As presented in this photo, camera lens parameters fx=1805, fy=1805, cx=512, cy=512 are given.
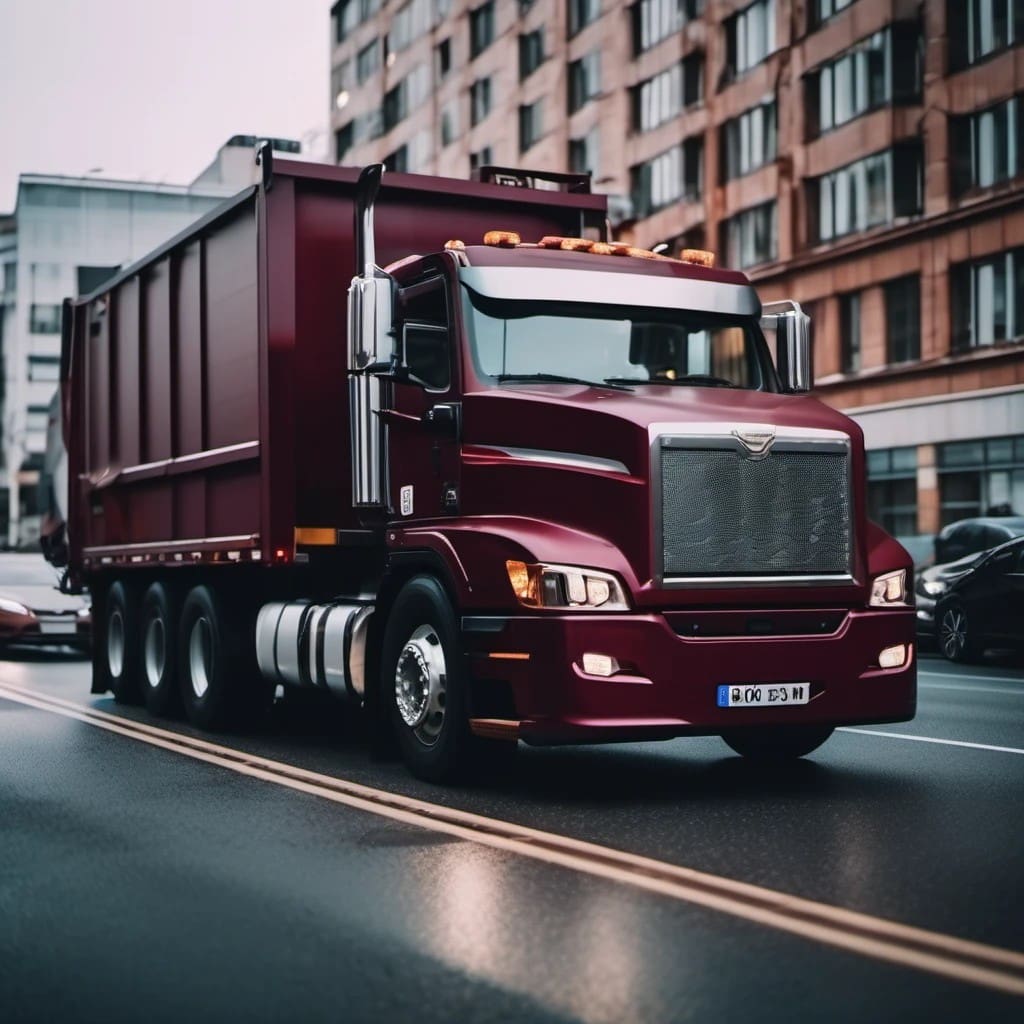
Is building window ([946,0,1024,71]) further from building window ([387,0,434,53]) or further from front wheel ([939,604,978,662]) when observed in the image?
building window ([387,0,434,53])

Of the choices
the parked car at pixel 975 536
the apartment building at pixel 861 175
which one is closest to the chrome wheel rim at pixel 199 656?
the parked car at pixel 975 536

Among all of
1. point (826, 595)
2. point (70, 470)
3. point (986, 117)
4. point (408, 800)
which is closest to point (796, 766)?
point (826, 595)

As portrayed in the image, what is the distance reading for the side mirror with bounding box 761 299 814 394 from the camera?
10359 mm

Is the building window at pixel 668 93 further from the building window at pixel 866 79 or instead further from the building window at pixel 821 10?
the building window at pixel 866 79

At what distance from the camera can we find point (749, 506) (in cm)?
902

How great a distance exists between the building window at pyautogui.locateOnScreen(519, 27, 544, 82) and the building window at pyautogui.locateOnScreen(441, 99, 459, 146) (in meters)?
5.12

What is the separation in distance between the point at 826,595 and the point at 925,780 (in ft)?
4.16

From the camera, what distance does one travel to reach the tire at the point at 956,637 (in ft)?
67.5

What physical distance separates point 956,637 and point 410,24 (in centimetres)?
4784

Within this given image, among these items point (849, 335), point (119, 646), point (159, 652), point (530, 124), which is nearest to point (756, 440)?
point (159, 652)

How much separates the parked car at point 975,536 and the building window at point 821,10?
1920cm

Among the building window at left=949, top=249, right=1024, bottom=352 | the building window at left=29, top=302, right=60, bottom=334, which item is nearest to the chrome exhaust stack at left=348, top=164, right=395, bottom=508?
the building window at left=949, top=249, right=1024, bottom=352

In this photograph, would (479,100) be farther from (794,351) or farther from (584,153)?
(794,351)

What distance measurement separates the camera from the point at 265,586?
1238 cm
